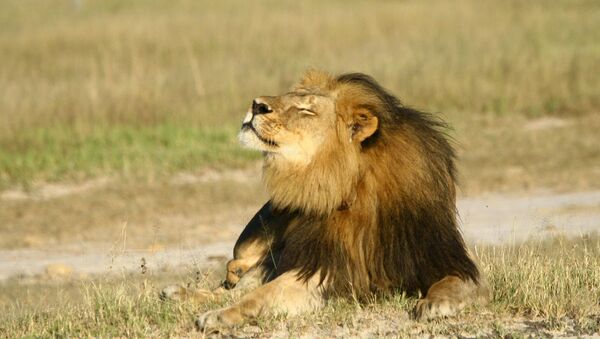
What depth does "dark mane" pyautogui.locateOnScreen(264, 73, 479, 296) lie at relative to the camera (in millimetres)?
4980

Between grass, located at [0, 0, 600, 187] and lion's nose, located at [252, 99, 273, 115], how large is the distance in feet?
20.2

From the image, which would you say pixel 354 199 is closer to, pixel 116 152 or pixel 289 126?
pixel 289 126

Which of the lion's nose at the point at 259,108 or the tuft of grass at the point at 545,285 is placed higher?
the lion's nose at the point at 259,108

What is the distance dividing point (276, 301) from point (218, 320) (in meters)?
0.30

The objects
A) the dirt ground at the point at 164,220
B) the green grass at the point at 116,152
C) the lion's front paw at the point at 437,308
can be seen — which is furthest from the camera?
the green grass at the point at 116,152

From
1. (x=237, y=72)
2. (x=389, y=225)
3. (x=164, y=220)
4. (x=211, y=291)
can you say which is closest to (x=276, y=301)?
(x=389, y=225)

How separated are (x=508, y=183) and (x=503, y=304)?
544cm

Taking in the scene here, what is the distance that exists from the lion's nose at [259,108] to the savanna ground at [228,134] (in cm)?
93

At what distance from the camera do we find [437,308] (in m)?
4.79

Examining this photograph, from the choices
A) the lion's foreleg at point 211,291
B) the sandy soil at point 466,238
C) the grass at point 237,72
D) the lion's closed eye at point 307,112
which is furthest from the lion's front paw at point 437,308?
the grass at point 237,72

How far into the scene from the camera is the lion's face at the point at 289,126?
482 cm

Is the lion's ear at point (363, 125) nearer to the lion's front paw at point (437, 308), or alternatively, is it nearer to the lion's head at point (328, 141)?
the lion's head at point (328, 141)

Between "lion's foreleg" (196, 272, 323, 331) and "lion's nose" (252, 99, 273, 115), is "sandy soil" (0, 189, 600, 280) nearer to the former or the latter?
"lion's foreleg" (196, 272, 323, 331)

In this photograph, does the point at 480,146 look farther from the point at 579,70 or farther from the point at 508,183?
the point at 579,70
